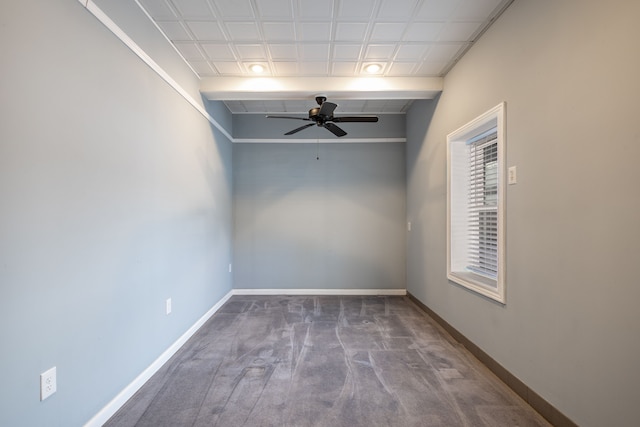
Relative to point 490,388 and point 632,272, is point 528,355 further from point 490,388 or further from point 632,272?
point 632,272

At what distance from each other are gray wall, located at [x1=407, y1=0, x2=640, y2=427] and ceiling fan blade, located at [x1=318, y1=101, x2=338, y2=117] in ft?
4.51

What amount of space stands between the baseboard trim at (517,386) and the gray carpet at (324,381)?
0.05 metres

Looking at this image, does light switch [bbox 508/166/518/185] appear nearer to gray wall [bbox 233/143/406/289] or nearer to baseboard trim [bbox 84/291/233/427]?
gray wall [bbox 233/143/406/289]

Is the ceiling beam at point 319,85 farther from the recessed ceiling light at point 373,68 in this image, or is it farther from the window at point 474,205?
the window at point 474,205

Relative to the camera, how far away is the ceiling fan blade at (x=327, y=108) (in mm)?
2881

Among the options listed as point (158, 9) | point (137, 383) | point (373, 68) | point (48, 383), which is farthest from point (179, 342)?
point (373, 68)

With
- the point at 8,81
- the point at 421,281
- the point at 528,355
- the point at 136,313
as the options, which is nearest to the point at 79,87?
the point at 8,81

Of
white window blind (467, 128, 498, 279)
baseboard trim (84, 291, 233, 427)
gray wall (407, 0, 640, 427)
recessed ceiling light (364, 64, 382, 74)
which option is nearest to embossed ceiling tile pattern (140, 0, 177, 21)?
recessed ceiling light (364, 64, 382, 74)

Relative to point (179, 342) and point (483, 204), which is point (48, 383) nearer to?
point (179, 342)

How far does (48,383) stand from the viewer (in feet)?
4.47

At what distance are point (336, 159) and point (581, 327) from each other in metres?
3.70

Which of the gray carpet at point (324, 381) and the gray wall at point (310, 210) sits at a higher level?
the gray wall at point (310, 210)

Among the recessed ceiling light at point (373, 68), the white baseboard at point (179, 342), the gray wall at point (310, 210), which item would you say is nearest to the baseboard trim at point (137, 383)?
the white baseboard at point (179, 342)

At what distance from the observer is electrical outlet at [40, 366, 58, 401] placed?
1.33m
